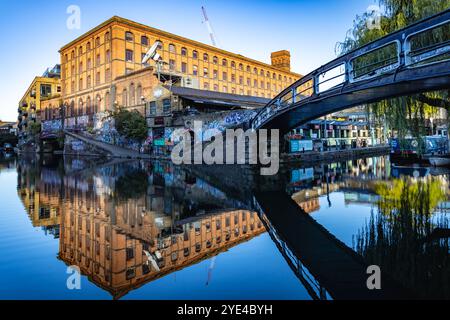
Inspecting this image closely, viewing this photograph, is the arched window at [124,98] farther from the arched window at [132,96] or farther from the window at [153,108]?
the window at [153,108]

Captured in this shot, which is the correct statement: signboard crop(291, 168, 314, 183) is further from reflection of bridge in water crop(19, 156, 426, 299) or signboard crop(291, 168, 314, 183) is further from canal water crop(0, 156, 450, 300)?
canal water crop(0, 156, 450, 300)

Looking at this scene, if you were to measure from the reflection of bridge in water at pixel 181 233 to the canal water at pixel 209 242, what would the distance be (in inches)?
1.3

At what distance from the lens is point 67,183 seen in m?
17.2

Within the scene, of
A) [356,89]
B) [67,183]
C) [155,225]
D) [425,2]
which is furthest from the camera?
[67,183]

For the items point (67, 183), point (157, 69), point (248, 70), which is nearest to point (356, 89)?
point (67, 183)

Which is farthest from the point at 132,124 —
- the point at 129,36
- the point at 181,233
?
the point at 181,233

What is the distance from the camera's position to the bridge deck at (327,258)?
4801 mm

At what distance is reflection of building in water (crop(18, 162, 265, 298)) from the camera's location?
5945mm

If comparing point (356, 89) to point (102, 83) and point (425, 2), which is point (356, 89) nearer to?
point (425, 2)

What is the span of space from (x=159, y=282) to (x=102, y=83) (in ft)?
177

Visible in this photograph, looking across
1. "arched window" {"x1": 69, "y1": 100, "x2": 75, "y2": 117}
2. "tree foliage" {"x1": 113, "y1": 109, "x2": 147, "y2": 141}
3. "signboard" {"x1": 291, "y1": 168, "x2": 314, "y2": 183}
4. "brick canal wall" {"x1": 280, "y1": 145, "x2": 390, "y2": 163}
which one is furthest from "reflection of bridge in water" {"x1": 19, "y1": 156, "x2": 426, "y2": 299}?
"arched window" {"x1": 69, "y1": 100, "x2": 75, "y2": 117}

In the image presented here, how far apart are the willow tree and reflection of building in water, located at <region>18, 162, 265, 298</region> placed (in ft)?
31.2

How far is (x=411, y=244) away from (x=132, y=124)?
123 feet

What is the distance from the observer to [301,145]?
3400 centimetres
